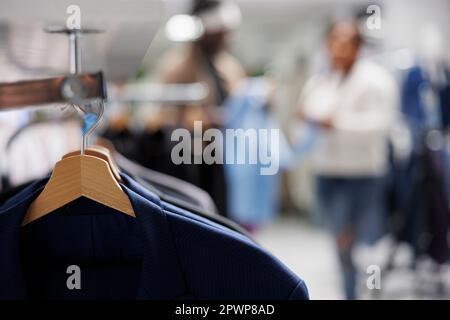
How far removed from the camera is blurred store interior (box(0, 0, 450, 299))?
1252 millimetres

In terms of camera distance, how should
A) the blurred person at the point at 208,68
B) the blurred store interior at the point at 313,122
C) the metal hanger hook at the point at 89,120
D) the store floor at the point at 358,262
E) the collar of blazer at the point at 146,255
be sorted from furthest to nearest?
1. the store floor at the point at 358,262
2. the blurred person at the point at 208,68
3. the blurred store interior at the point at 313,122
4. the metal hanger hook at the point at 89,120
5. the collar of blazer at the point at 146,255

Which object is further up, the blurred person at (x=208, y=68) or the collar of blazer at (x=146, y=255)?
the blurred person at (x=208, y=68)

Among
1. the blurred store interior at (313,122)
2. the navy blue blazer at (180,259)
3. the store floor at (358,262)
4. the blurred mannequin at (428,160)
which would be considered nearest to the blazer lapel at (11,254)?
the navy blue blazer at (180,259)

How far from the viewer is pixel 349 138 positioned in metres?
2.25

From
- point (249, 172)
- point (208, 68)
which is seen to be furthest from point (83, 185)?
point (249, 172)

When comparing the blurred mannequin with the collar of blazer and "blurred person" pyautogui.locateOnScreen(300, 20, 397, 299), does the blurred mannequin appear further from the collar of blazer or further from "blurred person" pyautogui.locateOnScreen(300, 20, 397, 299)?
the collar of blazer

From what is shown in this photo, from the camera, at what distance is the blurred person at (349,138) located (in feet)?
7.25

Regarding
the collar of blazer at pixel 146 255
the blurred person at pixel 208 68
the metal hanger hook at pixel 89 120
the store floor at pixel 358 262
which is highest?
the blurred person at pixel 208 68

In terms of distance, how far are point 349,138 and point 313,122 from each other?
13cm

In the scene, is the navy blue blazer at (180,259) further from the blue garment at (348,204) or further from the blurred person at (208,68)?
the blue garment at (348,204)

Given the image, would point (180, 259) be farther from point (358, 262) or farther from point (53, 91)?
point (358, 262)

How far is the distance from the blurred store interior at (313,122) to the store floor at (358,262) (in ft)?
0.04

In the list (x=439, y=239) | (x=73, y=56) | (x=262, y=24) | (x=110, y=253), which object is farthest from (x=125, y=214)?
(x=262, y=24)

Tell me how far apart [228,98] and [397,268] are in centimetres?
117
